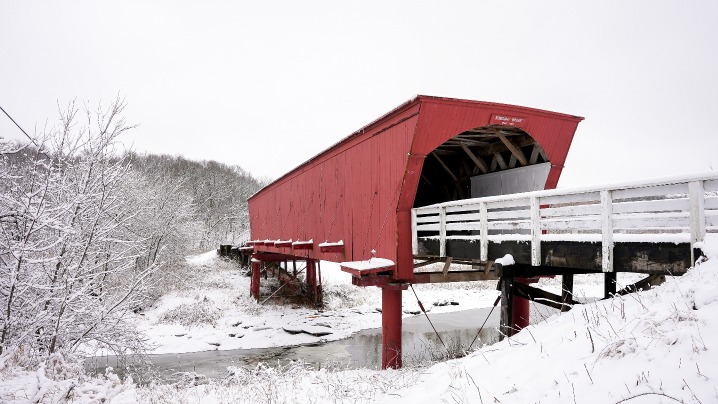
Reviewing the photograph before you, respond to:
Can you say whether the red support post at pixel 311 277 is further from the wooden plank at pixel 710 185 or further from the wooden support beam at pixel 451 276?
the wooden plank at pixel 710 185

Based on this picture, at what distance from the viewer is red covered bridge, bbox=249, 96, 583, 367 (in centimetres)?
879

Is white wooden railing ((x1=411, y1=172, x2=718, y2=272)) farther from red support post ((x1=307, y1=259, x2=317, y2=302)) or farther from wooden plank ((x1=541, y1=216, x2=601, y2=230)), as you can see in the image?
red support post ((x1=307, y1=259, x2=317, y2=302))

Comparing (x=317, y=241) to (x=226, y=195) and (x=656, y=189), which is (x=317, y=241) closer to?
(x=656, y=189)

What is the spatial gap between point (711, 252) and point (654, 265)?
0.83 m

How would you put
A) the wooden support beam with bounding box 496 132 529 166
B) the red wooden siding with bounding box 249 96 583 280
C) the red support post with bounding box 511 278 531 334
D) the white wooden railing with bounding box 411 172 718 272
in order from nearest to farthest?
1. the white wooden railing with bounding box 411 172 718 272
2. the red wooden siding with bounding box 249 96 583 280
3. the wooden support beam with bounding box 496 132 529 166
4. the red support post with bounding box 511 278 531 334

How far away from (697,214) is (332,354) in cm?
1241

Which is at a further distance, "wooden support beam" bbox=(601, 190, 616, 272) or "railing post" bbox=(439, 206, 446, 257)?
"railing post" bbox=(439, 206, 446, 257)

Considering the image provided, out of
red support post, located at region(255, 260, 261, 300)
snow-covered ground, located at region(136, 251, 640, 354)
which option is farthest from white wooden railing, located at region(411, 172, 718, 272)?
red support post, located at region(255, 260, 261, 300)

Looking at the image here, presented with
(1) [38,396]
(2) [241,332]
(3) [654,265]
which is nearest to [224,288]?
(2) [241,332]

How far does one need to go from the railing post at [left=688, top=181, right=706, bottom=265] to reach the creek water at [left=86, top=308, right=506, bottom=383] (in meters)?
8.32

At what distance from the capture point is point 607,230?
18.4ft

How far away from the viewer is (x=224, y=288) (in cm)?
2589

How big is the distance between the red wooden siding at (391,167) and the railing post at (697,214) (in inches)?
185

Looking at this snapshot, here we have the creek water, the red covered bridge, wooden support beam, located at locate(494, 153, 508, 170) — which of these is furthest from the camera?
the creek water
